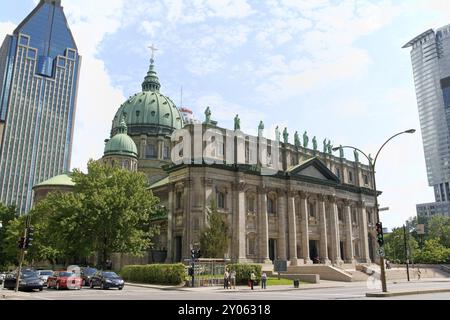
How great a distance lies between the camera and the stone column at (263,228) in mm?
61156

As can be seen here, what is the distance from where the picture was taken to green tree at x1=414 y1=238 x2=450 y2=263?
265 ft

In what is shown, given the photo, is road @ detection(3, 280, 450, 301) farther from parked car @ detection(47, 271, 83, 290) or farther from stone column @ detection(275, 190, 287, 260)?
stone column @ detection(275, 190, 287, 260)

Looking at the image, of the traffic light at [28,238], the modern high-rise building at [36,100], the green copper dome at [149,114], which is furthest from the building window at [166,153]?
the modern high-rise building at [36,100]

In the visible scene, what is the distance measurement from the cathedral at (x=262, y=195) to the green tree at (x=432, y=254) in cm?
1043

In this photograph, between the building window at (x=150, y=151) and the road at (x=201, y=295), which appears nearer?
the road at (x=201, y=295)

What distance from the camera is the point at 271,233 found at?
64125 millimetres

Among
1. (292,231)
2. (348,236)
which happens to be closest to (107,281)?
(292,231)

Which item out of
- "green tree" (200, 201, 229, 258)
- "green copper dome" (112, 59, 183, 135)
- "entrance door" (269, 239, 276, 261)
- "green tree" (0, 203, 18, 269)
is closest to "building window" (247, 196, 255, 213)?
"entrance door" (269, 239, 276, 261)

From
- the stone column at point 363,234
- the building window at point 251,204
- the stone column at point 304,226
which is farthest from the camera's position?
the stone column at point 363,234

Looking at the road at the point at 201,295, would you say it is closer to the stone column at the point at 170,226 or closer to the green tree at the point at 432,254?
the stone column at the point at 170,226

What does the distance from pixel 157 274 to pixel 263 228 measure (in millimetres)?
22202

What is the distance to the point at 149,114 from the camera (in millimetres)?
98500

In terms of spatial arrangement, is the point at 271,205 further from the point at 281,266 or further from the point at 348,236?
the point at 281,266
